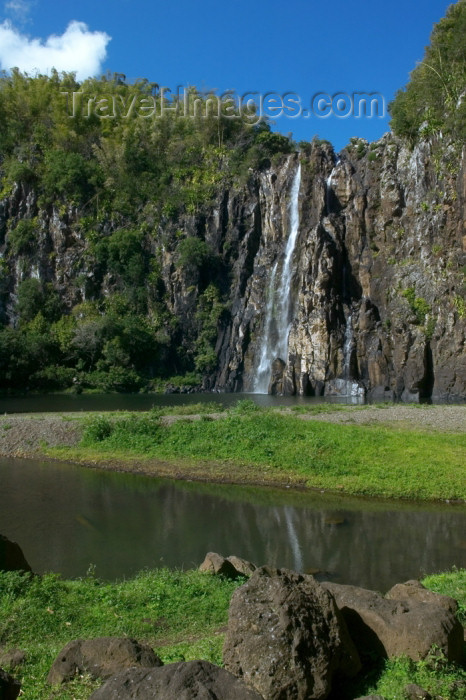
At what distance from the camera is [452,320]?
48531 mm

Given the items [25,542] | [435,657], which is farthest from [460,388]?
[435,657]

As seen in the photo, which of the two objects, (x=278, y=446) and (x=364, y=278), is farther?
(x=364, y=278)

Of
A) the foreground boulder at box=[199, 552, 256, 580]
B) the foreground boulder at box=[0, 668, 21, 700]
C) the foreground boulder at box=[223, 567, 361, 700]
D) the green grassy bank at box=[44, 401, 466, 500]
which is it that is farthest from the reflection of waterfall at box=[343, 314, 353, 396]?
the foreground boulder at box=[0, 668, 21, 700]

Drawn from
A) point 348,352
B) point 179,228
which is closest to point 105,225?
point 179,228

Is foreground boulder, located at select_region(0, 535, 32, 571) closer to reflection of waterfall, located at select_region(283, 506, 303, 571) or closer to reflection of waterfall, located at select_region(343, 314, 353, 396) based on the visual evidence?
reflection of waterfall, located at select_region(283, 506, 303, 571)

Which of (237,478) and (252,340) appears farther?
(252,340)

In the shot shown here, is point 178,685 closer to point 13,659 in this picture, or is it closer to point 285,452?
point 13,659

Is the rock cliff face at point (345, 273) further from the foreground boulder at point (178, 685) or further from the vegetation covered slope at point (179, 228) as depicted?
the foreground boulder at point (178, 685)

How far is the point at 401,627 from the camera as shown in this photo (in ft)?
21.1

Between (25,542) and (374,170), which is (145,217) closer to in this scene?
(374,170)

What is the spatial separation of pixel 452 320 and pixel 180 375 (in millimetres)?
32037

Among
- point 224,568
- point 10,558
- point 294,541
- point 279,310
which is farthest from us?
point 279,310

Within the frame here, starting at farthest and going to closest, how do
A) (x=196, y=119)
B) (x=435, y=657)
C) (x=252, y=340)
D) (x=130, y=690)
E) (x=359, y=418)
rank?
(x=196, y=119) < (x=252, y=340) < (x=359, y=418) < (x=435, y=657) < (x=130, y=690)

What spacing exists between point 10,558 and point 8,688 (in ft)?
18.1
